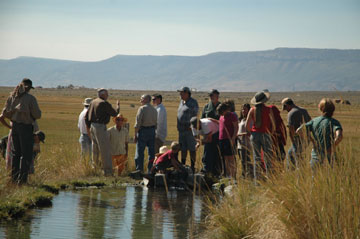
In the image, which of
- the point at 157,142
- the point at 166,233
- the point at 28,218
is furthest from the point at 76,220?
the point at 157,142

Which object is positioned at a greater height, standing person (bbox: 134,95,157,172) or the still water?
standing person (bbox: 134,95,157,172)

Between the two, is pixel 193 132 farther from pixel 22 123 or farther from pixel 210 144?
pixel 22 123

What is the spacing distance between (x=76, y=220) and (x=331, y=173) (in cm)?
394

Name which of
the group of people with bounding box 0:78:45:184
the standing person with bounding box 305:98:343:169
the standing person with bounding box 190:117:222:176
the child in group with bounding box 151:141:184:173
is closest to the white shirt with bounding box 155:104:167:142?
the standing person with bounding box 190:117:222:176

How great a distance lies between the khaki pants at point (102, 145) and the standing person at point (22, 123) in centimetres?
254

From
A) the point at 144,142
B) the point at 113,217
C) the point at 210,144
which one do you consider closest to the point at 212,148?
the point at 210,144

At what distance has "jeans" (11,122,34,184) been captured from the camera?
10.2 metres

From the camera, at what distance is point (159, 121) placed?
1398cm

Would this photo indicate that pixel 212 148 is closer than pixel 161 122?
Yes

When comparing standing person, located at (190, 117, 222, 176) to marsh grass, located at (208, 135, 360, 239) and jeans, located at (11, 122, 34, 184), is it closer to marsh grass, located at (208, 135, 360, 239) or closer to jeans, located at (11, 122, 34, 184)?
jeans, located at (11, 122, 34, 184)

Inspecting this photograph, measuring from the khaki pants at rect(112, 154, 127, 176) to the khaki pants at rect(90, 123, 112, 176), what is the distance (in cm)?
45

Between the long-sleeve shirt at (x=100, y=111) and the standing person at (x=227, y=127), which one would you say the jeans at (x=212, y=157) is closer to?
the standing person at (x=227, y=127)

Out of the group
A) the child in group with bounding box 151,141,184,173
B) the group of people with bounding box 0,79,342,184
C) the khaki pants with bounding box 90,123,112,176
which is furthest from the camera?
the khaki pants with bounding box 90,123,112,176

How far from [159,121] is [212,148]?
1.63 m
